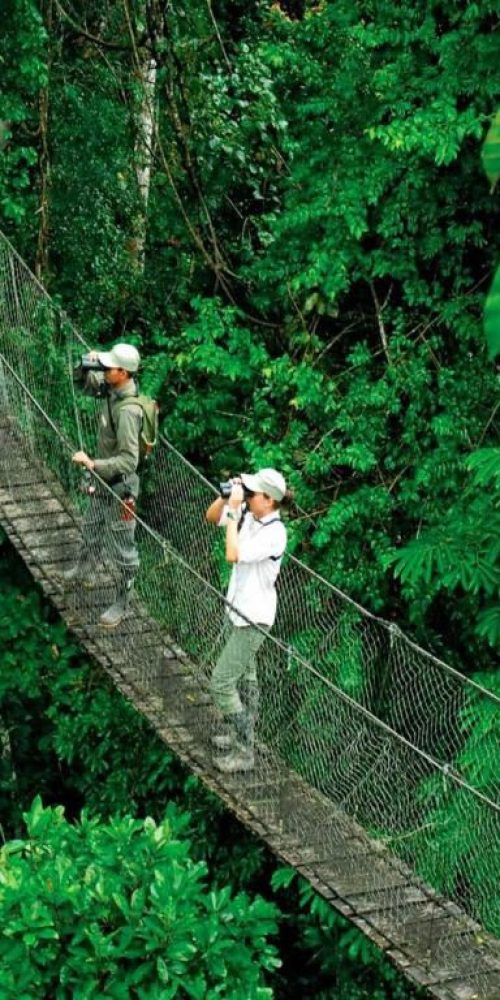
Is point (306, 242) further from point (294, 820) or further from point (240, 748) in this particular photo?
point (294, 820)

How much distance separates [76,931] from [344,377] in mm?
3561

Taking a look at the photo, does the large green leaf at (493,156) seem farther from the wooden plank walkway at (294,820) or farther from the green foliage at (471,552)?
the green foliage at (471,552)

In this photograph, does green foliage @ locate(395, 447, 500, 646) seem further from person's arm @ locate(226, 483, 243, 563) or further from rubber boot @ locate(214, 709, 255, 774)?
person's arm @ locate(226, 483, 243, 563)

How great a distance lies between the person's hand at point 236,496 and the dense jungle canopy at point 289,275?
166 centimetres

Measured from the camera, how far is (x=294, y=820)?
5352 mm

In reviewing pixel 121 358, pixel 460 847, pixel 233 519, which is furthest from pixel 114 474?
pixel 460 847

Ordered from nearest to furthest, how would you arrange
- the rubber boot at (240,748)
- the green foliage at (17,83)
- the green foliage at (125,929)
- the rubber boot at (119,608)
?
1. the green foliage at (125,929)
2. the rubber boot at (240,748)
3. the rubber boot at (119,608)
4. the green foliage at (17,83)

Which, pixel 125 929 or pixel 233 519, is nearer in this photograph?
pixel 125 929

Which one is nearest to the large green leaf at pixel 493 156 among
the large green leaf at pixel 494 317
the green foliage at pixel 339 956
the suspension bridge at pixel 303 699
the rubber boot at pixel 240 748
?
the large green leaf at pixel 494 317

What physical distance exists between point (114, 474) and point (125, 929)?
181 centimetres

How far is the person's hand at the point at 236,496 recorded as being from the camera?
5012mm

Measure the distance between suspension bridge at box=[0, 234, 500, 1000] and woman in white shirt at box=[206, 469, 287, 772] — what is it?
0.08m

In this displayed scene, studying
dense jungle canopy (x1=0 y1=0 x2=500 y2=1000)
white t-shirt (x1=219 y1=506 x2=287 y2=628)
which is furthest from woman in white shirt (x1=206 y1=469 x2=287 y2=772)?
dense jungle canopy (x1=0 y1=0 x2=500 y2=1000)

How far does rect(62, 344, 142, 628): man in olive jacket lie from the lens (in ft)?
18.8
